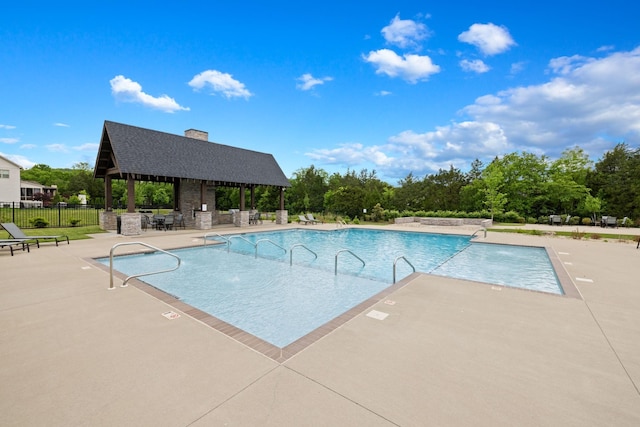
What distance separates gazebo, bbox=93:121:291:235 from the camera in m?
15.0

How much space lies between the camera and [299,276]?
7.86 metres

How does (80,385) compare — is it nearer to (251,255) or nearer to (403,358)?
(403,358)

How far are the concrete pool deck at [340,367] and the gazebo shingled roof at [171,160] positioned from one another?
12.0 m

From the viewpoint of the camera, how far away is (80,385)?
2.62 m

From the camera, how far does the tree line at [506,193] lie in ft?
88.8

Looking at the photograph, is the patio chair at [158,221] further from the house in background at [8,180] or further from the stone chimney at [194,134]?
the house in background at [8,180]

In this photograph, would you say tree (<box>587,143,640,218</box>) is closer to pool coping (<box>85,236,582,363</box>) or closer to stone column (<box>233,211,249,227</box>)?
pool coping (<box>85,236,582,363</box>)

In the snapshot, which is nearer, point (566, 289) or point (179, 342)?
point (179, 342)

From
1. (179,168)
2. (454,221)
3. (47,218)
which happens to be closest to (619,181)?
(454,221)

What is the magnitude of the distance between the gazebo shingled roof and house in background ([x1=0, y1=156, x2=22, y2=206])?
98.8ft

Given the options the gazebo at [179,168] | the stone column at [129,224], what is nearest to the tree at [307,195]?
the gazebo at [179,168]

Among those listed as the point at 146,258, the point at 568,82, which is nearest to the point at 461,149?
the point at 568,82

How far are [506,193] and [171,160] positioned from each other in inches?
1323

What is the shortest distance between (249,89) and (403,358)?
81.3 ft
